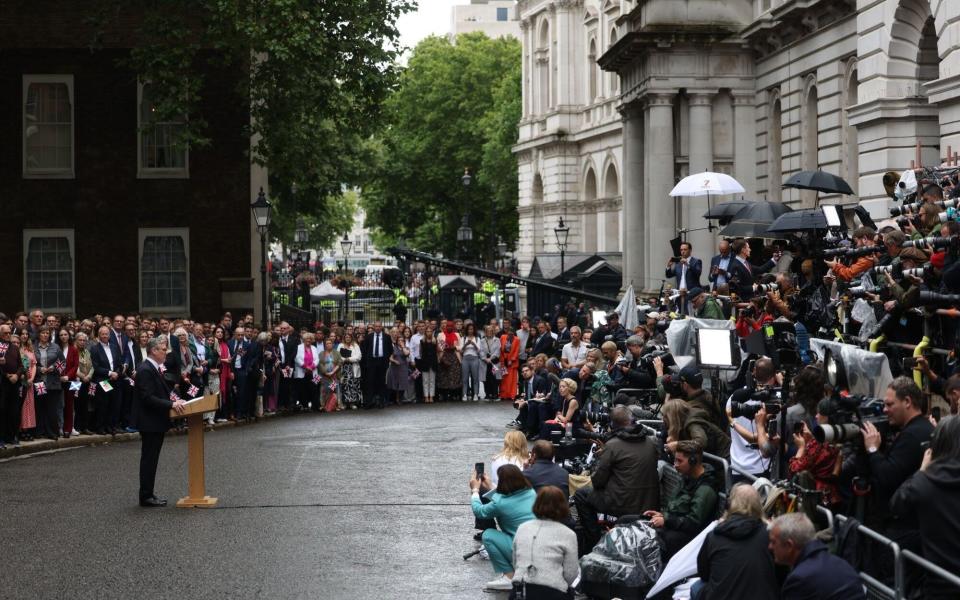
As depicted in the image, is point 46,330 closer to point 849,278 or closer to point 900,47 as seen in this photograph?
point 849,278

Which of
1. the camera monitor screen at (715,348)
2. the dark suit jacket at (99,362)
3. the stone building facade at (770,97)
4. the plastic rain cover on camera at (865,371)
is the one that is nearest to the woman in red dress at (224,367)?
the dark suit jacket at (99,362)

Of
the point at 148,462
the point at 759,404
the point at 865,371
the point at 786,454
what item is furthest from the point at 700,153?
the point at 865,371

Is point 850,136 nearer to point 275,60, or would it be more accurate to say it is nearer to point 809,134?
point 809,134

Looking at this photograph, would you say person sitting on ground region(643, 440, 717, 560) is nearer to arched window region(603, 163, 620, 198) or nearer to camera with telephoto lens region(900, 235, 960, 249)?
camera with telephoto lens region(900, 235, 960, 249)

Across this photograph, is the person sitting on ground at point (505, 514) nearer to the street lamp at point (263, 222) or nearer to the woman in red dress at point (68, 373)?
the woman in red dress at point (68, 373)

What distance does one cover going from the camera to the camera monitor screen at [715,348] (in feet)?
48.9

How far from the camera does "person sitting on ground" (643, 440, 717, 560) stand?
39.8ft

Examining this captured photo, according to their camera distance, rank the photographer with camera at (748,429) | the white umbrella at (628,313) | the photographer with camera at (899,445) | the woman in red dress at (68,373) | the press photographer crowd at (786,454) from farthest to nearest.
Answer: the white umbrella at (628,313), the woman in red dress at (68,373), the photographer with camera at (748,429), the photographer with camera at (899,445), the press photographer crowd at (786,454)

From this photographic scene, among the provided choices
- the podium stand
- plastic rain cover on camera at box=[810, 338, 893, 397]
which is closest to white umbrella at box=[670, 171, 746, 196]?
the podium stand

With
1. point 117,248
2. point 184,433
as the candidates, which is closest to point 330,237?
point 117,248

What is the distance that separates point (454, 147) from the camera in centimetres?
9612

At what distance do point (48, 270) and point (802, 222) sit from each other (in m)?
25.8

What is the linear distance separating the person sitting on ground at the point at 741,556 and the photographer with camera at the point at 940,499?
1274 mm

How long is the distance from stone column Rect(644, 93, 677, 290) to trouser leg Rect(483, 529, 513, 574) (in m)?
28.2
